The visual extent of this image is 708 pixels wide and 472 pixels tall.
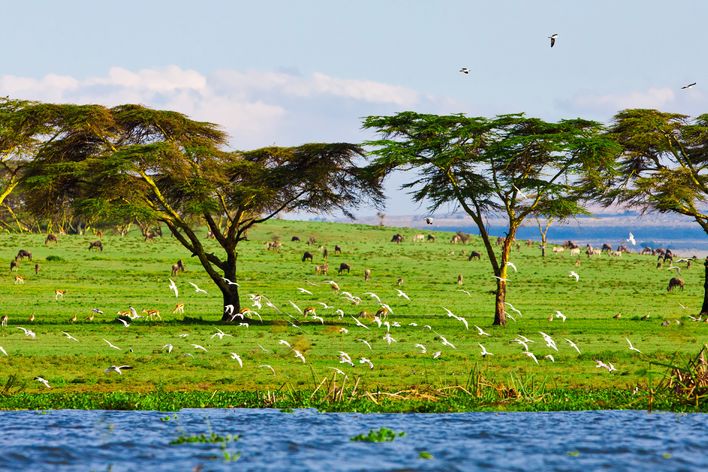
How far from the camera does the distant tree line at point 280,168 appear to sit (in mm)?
50969

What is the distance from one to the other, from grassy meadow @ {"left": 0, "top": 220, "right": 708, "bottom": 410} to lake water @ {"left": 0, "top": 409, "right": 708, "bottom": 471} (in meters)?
1.25

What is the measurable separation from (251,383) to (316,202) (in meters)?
25.8

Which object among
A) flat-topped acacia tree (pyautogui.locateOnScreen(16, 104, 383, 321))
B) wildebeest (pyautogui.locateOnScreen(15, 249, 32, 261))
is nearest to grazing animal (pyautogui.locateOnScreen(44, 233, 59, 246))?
wildebeest (pyautogui.locateOnScreen(15, 249, 32, 261))

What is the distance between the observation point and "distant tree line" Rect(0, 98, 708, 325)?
51.0 metres

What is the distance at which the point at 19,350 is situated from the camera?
38188 mm

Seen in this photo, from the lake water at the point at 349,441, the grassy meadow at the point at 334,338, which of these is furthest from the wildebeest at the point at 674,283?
the lake water at the point at 349,441

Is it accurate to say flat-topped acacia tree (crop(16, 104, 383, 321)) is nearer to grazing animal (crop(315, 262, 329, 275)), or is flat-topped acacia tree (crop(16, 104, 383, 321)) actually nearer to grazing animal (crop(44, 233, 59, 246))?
grazing animal (crop(315, 262, 329, 275))

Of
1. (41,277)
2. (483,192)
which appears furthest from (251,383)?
(41,277)

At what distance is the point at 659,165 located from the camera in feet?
194

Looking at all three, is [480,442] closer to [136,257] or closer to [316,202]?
[316,202]

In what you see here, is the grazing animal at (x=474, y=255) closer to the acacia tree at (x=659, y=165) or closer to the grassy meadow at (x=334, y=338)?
the grassy meadow at (x=334, y=338)

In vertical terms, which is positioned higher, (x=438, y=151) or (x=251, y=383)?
(x=438, y=151)

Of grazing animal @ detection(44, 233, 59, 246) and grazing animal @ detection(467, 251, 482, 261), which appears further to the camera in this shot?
grazing animal @ detection(467, 251, 482, 261)

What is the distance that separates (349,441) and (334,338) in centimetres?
2059
